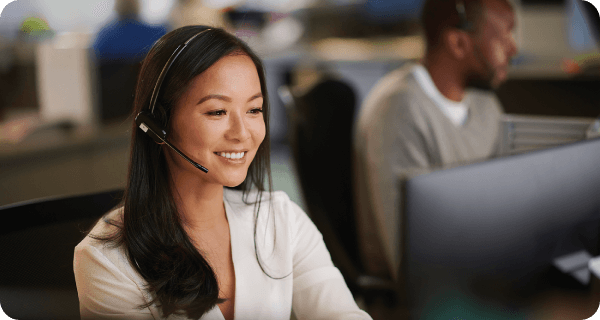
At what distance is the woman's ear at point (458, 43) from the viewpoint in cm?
143

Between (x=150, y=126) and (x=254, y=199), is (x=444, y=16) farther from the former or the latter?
(x=150, y=126)

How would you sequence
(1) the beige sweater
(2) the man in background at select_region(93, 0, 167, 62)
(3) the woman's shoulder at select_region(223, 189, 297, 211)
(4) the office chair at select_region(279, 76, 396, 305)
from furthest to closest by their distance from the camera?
1. (2) the man in background at select_region(93, 0, 167, 62)
2. (1) the beige sweater
3. (4) the office chair at select_region(279, 76, 396, 305)
4. (3) the woman's shoulder at select_region(223, 189, 297, 211)

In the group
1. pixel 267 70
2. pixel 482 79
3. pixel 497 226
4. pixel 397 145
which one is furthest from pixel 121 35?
pixel 497 226

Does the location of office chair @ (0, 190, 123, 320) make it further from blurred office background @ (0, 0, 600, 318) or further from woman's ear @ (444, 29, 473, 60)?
woman's ear @ (444, 29, 473, 60)

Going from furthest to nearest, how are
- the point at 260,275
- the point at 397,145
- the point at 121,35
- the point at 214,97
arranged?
the point at 121,35 → the point at 397,145 → the point at 260,275 → the point at 214,97

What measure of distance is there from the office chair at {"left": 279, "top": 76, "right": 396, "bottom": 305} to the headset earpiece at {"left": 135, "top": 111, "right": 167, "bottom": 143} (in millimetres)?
679

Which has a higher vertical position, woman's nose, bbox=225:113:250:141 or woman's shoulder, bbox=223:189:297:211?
woman's nose, bbox=225:113:250:141

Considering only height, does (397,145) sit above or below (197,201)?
below

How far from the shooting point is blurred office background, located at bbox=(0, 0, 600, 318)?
1.41m

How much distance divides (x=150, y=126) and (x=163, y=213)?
0.10 m

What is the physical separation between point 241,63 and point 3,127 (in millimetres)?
1799

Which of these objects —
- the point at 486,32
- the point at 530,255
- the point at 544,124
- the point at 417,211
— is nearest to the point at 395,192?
the point at 544,124

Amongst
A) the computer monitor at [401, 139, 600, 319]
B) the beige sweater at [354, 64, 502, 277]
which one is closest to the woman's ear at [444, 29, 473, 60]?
the beige sweater at [354, 64, 502, 277]

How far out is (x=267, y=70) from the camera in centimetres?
68
